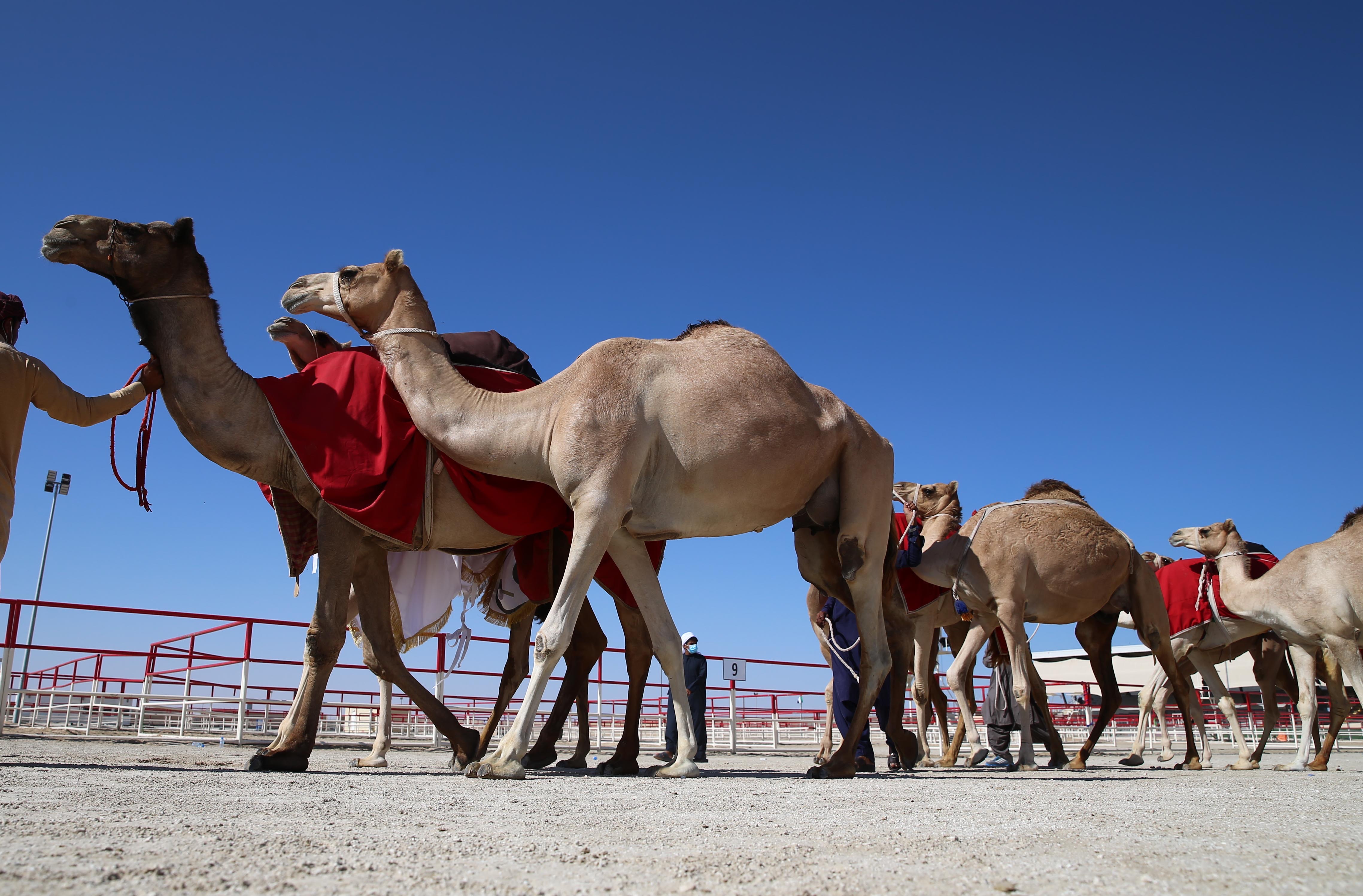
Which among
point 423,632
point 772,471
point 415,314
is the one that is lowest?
point 423,632

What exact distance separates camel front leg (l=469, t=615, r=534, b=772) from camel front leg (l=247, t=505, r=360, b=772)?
131 cm

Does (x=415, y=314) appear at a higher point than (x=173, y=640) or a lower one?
higher

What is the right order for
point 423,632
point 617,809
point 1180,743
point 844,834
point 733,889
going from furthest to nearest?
1. point 1180,743
2. point 423,632
3. point 617,809
4. point 844,834
5. point 733,889

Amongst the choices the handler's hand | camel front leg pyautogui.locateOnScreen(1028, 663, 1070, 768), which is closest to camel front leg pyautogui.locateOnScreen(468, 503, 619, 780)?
the handler's hand

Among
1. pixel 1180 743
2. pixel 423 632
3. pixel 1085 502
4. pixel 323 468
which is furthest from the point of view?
pixel 1180 743

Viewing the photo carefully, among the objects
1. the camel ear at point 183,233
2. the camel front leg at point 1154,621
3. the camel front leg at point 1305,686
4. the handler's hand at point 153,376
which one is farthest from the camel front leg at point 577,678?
the camel front leg at point 1305,686

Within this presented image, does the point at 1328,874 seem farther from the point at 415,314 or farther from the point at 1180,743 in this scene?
the point at 1180,743

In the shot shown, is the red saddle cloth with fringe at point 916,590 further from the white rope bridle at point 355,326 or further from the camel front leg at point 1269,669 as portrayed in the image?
the camel front leg at point 1269,669

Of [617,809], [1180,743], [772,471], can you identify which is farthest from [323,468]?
[1180,743]

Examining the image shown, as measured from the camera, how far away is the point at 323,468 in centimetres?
573

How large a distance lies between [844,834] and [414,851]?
1.28m

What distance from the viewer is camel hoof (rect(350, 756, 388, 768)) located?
21.7ft

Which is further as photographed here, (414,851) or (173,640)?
(173,640)

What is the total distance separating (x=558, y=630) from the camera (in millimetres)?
5152
